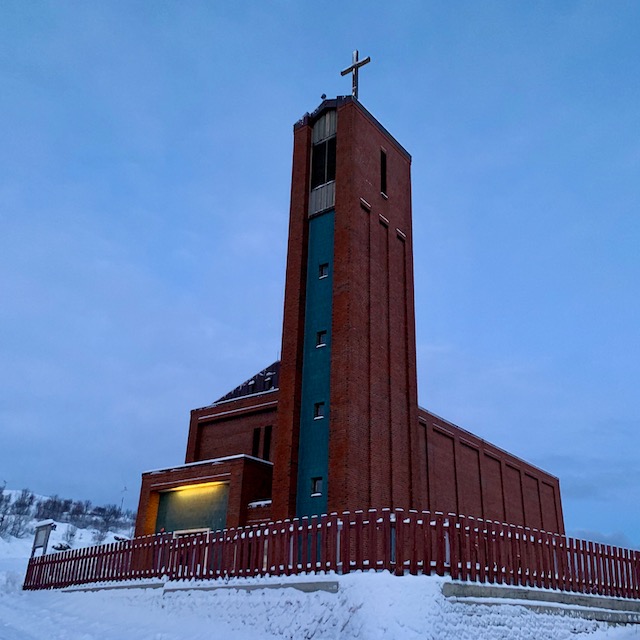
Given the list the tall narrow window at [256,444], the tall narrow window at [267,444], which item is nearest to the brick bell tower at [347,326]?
the tall narrow window at [267,444]

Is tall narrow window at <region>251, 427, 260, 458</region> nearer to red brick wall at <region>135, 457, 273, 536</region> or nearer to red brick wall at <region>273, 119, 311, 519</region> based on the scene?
red brick wall at <region>135, 457, 273, 536</region>

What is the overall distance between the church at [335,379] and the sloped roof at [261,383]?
2086mm

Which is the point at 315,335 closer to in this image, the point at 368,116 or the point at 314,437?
the point at 314,437

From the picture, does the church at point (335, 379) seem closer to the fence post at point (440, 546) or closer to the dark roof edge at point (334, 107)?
the dark roof edge at point (334, 107)

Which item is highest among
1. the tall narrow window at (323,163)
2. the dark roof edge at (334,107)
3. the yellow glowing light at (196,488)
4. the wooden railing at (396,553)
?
the dark roof edge at (334,107)

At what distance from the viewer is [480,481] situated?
42375 millimetres

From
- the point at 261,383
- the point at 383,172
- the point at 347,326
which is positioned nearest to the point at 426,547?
the point at 347,326

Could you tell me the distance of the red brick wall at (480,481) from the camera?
1453 inches

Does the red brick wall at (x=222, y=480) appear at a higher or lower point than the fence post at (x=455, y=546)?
higher

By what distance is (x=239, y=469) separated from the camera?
2911 cm

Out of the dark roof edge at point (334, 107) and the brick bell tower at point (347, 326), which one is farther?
the dark roof edge at point (334, 107)

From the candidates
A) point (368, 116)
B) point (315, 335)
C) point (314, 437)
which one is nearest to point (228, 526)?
point (314, 437)

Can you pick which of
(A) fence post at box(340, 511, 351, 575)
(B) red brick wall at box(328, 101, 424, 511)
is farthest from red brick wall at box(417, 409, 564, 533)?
(A) fence post at box(340, 511, 351, 575)

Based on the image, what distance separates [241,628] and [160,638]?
1872 millimetres
